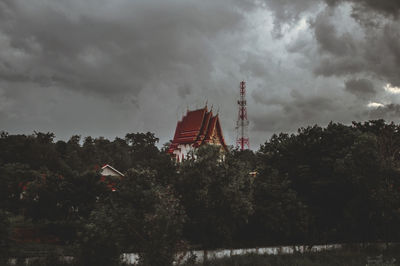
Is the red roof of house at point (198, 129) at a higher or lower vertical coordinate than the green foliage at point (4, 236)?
higher

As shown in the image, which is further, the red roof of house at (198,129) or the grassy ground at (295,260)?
the red roof of house at (198,129)

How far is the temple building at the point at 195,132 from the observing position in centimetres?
5469

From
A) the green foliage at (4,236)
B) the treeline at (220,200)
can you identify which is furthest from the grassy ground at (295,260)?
the treeline at (220,200)

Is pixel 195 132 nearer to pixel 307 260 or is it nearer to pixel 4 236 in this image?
pixel 307 260

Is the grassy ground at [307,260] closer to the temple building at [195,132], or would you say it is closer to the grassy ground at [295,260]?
the grassy ground at [295,260]

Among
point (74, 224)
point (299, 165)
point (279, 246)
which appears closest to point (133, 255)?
point (74, 224)

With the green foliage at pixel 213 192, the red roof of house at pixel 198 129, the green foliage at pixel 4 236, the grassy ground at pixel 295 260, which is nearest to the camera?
the green foliage at pixel 4 236

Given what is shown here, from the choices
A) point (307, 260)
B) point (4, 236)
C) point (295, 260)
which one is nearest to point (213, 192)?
point (295, 260)

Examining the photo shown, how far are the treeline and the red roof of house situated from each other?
1914cm

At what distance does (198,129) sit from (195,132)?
0.66 meters

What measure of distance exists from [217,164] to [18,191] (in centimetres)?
2171

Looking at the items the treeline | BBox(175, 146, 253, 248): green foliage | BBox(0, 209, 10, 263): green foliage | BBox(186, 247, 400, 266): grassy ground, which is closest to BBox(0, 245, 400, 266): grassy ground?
BBox(186, 247, 400, 266): grassy ground

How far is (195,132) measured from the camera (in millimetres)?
55406

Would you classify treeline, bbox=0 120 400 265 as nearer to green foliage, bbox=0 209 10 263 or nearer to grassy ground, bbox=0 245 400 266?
green foliage, bbox=0 209 10 263
